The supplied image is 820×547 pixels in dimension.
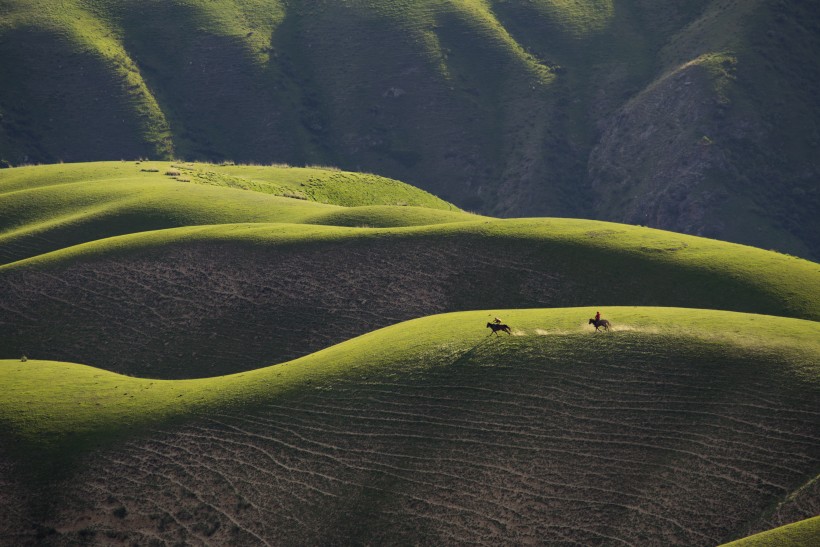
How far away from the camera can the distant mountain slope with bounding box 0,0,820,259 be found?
14762 cm

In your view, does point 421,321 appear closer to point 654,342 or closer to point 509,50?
point 654,342

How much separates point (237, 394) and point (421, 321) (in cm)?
1275

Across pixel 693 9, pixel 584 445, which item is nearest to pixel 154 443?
pixel 584 445

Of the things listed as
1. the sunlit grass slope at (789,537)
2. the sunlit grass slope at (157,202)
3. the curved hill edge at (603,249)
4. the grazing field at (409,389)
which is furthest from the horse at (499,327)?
the sunlit grass slope at (157,202)

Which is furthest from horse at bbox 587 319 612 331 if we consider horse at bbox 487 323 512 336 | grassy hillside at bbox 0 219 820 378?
grassy hillside at bbox 0 219 820 378

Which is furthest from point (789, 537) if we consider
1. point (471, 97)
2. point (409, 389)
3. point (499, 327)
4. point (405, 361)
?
point (471, 97)

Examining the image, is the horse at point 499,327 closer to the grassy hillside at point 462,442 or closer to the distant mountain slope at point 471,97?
the grassy hillside at point 462,442

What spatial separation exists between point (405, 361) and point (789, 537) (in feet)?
70.1

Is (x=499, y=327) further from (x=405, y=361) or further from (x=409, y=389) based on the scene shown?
(x=409, y=389)

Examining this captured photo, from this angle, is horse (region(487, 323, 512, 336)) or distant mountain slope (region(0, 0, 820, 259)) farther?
distant mountain slope (region(0, 0, 820, 259))

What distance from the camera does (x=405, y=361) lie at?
48.2m

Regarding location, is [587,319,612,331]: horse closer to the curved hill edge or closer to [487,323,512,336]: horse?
[487,323,512,336]: horse

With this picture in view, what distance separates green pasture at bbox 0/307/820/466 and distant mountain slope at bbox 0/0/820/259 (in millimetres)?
92610

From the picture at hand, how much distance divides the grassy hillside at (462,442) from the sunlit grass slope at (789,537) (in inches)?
113
